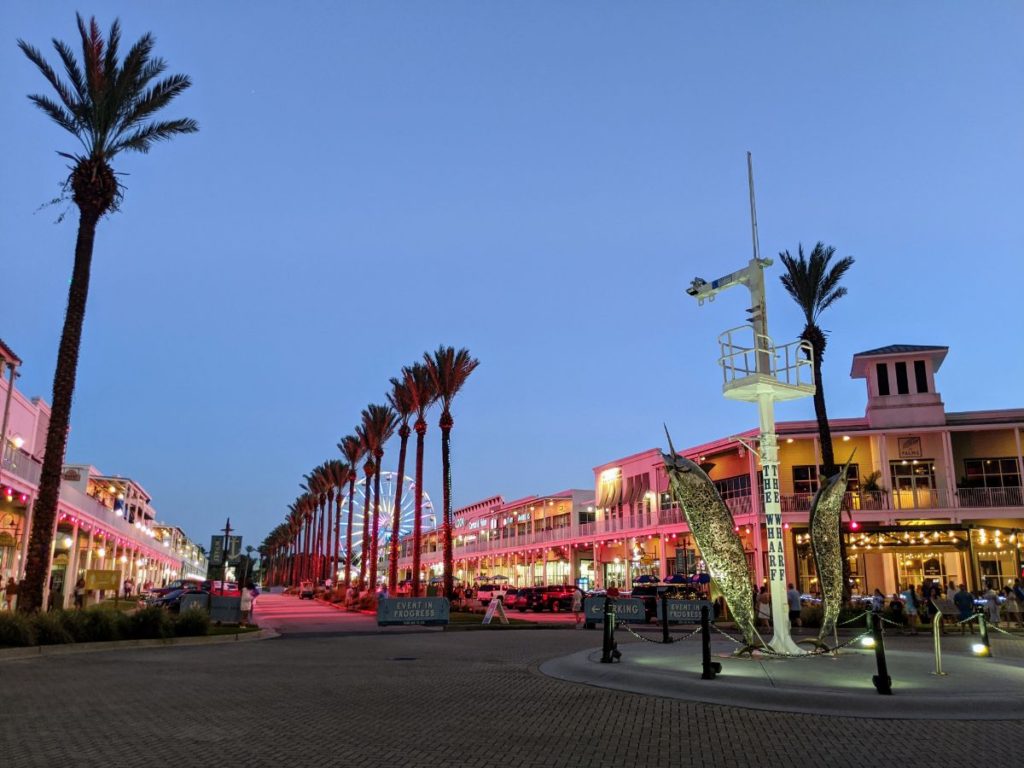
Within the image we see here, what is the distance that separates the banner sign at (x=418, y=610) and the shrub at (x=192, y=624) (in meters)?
7.05

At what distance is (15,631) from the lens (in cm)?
1584

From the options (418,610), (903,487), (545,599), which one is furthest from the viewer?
(545,599)

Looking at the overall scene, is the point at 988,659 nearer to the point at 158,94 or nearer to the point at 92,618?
the point at 92,618

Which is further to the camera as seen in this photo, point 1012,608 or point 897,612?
point 1012,608

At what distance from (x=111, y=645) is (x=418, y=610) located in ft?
36.4

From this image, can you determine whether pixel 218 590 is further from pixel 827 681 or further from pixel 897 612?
pixel 827 681

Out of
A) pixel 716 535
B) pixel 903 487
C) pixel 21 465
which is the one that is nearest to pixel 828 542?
pixel 716 535

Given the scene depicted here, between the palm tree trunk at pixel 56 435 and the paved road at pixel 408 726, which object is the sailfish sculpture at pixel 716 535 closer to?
the paved road at pixel 408 726

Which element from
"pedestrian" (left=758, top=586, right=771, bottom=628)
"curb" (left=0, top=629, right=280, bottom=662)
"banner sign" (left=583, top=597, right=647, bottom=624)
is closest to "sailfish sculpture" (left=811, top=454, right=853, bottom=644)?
"pedestrian" (left=758, top=586, right=771, bottom=628)

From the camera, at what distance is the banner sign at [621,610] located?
1054 inches

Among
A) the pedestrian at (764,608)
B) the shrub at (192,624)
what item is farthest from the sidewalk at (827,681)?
the shrub at (192,624)

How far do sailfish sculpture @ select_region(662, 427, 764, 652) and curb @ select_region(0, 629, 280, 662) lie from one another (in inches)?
523

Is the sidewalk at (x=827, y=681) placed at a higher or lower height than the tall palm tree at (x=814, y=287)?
lower

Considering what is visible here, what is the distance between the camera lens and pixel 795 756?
23.6 feet
